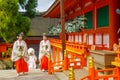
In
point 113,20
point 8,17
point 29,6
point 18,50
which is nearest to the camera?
point 113,20

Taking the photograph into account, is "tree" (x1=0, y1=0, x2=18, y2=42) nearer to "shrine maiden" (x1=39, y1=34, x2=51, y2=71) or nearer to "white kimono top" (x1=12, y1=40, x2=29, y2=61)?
"shrine maiden" (x1=39, y1=34, x2=51, y2=71)

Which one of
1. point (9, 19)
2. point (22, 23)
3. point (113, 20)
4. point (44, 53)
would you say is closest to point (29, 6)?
point (22, 23)

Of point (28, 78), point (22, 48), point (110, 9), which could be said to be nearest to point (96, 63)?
point (110, 9)

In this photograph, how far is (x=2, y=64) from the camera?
26547 mm

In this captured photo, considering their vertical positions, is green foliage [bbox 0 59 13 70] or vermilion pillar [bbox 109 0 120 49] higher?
vermilion pillar [bbox 109 0 120 49]

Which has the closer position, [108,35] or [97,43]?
[108,35]

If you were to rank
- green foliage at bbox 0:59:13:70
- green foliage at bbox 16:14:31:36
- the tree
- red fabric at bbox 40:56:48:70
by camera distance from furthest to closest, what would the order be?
1. green foliage at bbox 16:14:31:36
2. the tree
3. green foliage at bbox 0:59:13:70
4. red fabric at bbox 40:56:48:70

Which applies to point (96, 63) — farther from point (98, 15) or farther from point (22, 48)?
point (22, 48)

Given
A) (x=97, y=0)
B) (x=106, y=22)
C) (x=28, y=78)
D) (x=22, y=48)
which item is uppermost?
(x=97, y=0)

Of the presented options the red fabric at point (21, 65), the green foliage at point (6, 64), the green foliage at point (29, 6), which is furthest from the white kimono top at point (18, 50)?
the green foliage at point (29, 6)

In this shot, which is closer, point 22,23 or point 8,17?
point 8,17

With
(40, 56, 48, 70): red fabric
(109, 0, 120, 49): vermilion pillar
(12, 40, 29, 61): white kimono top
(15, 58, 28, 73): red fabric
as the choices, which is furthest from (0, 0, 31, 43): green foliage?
(109, 0, 120, 49): vermilion pillar

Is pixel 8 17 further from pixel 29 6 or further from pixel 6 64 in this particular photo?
pixel 29 6

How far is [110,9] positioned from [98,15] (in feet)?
9.16
